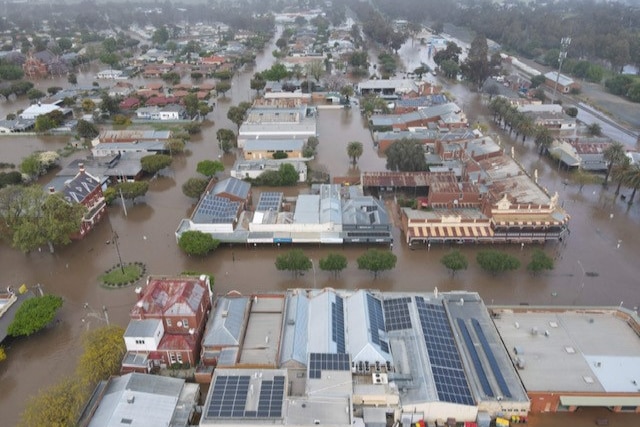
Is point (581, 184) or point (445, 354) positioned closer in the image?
point (445, 354)

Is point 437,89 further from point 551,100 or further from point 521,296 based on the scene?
point 521,296

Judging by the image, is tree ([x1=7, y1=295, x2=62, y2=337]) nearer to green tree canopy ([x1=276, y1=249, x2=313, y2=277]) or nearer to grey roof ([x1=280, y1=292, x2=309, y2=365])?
green tree canopy ([x1=276, y1=249, x2=313, y2=277])

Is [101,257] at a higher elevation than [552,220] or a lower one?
lower

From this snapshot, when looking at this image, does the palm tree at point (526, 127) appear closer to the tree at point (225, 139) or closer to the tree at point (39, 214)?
the tree at point (225, 139)

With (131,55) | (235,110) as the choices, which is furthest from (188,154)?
(131,55)

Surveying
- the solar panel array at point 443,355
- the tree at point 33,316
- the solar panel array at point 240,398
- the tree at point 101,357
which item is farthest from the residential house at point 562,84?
the tree at point 33,316

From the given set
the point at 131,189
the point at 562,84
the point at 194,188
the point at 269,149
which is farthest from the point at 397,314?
the point at 562,84

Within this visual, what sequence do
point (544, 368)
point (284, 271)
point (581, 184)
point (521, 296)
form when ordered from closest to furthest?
point (544, 368) → point (521, 296) → point (284, 271) → point (581, 184)
